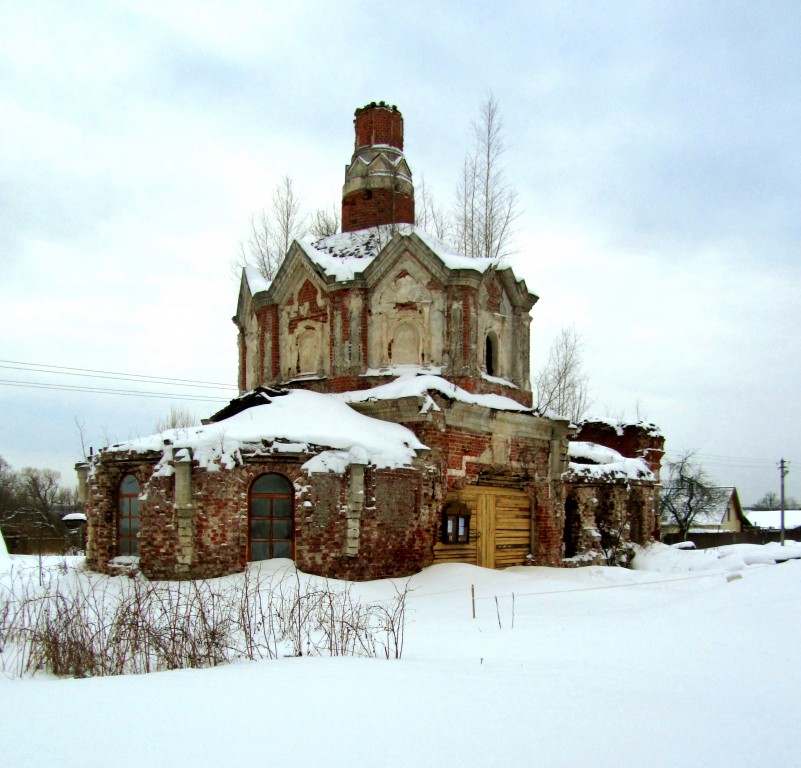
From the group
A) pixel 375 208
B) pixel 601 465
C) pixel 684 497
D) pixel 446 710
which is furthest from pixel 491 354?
pixel 684 497

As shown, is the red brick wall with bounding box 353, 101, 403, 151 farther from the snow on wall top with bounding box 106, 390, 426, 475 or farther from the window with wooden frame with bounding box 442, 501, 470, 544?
the window with wooden frame with bounding box 442, 501, 470, 544

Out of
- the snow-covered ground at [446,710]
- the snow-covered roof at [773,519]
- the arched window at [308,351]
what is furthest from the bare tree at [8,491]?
the snow-covered roof at [773,519]

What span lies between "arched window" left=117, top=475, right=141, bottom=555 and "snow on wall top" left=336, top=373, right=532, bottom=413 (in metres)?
4.94

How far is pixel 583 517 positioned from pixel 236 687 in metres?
18.5

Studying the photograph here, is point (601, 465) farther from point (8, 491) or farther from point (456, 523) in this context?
point (8, 491)

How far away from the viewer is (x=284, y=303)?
19656mm

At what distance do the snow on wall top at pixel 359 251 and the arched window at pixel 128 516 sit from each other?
677cm

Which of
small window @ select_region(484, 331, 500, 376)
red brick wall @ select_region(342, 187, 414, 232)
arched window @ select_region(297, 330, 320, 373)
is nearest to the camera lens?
arched window @ select_region(297, 330, 320, 373)

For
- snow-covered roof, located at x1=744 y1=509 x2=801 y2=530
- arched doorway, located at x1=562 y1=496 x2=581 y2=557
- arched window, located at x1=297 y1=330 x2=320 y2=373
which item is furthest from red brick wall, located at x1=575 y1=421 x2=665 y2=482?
snow-covered roof, located at x1=744 y1=509 x2=801 y2=530

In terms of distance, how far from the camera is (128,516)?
15.3 meters

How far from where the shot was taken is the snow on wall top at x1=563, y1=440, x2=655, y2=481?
2328cm

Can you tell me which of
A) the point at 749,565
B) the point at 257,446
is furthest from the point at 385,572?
the point at 749,565

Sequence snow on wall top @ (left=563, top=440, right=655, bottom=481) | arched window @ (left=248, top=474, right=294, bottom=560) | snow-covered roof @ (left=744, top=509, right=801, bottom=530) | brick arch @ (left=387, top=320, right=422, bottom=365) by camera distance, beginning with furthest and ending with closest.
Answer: snow-covered roof @ (left=744, top=509, right=801, bottom=530) < snow on wall top @ (left=563, top=440, right=655, bottom=481) < brick arch @ (left=387, top=320, right=422, bottom=365) < arched window @ (left=248, top=474, right=294, bottom=560)

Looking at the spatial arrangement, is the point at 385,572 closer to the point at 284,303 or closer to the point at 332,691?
the point at 284,303
